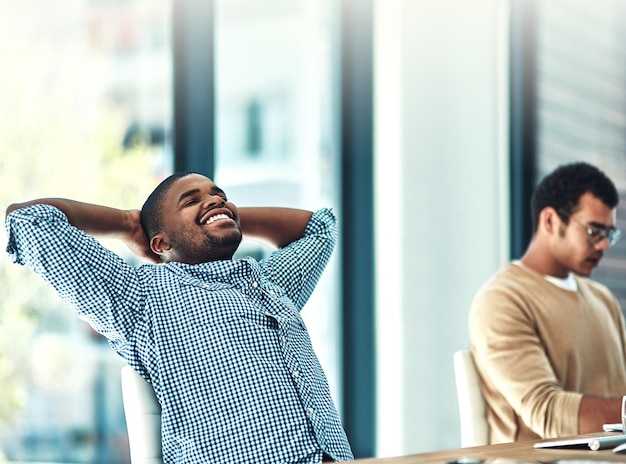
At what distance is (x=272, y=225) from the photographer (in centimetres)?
229

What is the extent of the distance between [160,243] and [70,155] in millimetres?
1624

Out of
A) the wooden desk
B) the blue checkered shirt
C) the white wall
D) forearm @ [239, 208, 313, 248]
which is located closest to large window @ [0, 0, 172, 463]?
the white wall

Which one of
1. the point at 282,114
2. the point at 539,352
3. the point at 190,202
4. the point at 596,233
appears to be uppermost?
the point at 282,114

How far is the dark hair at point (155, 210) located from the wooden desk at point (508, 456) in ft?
2.72

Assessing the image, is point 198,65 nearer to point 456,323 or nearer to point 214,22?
point 214,22

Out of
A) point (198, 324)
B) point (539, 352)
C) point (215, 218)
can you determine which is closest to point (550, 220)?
point (539, 352)

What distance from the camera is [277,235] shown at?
90.5 inches

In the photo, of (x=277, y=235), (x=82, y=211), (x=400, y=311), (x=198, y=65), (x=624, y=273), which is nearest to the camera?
(x=82, y=211)

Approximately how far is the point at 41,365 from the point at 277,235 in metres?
1.69

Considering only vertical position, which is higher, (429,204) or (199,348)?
(429,204)

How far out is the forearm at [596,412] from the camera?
223 cm

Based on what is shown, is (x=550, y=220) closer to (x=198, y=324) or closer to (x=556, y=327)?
(x=556, y=327)

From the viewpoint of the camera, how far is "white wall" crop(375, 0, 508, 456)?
135 inches

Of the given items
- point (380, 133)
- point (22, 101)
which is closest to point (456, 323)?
point (380, 133)
